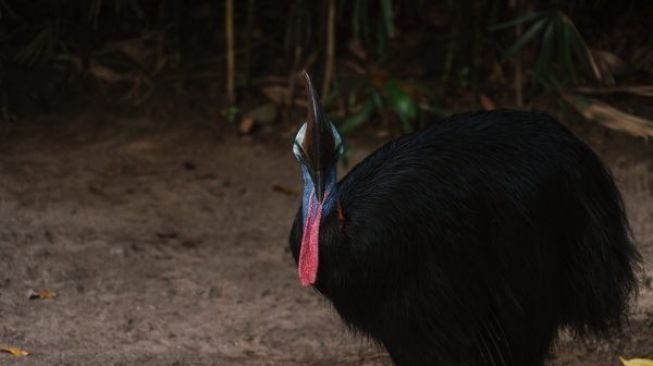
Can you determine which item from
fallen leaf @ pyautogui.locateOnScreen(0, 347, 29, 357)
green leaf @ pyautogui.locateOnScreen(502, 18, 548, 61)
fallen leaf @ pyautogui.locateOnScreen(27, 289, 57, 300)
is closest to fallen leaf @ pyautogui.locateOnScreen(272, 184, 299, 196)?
green leaf @ pyautogui.locateOnScreen(502, 18, 548, 61)

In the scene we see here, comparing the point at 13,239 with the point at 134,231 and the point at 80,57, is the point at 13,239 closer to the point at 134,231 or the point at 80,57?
the point at 134,231

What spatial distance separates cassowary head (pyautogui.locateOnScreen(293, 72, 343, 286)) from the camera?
271 centimetres

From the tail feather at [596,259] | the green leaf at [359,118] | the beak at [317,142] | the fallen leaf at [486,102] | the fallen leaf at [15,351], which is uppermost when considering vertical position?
the beak at [317,142]

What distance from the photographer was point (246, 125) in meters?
5.83

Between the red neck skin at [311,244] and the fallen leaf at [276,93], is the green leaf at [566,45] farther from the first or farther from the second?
the red neck skin at [311,244]

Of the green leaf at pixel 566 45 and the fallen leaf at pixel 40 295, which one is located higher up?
the green leaf at pixel 566 45

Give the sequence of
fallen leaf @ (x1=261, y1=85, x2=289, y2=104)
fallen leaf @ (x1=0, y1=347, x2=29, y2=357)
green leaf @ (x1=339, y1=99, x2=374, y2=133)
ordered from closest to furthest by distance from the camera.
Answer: fallen leaf @ (x1=0, y1=347, x2=29, y2=357) < green leaf @ (x1=339, y1=99, x2=374, y2=133) < fallen leaf @ (x1=261, y1=85, x2=289, y2=104)

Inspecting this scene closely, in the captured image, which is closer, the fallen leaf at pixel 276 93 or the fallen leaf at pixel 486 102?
the fallen leaf at pixel 486 102

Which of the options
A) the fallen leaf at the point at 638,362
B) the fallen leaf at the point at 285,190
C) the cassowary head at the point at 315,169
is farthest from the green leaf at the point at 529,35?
the cassowary head at the point at 315,169

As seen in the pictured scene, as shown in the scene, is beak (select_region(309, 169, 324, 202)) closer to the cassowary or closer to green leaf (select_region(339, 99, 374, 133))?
the cassowary

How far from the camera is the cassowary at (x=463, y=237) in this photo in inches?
109

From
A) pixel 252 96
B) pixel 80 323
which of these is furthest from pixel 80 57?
pixel 80 323

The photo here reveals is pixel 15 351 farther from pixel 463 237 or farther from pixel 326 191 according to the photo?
pixel 463 237

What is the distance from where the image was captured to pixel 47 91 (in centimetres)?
602
